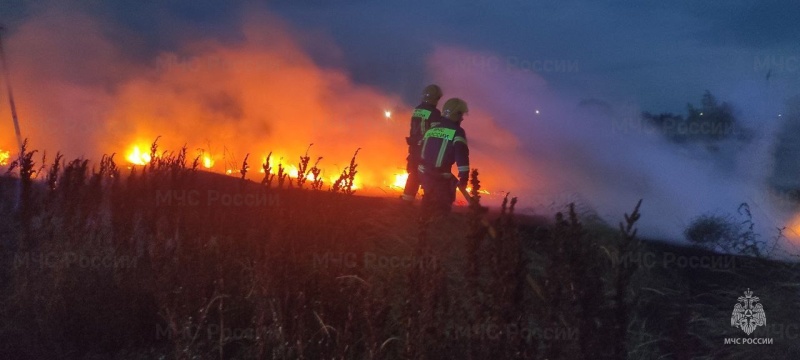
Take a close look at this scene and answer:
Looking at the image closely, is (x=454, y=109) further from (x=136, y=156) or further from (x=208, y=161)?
(x=136, y=156)

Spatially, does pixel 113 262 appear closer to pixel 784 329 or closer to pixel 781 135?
pixel 784 329

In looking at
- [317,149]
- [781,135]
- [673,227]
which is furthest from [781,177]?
[317,149]

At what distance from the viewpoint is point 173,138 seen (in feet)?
50.1

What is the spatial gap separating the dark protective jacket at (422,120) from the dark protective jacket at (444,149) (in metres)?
0.44

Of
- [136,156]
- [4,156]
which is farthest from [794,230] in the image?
[4,156]

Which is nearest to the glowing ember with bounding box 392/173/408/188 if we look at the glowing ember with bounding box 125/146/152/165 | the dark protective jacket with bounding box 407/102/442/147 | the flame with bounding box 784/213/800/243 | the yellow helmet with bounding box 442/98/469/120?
the dark protective jacket with bounding box 407/102/442/147

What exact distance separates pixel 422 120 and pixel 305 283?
14.8 feet

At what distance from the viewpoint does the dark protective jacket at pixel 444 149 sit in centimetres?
758

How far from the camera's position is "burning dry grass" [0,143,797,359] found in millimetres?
3518

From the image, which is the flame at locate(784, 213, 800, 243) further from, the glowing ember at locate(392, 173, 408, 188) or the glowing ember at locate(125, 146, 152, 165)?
the glowing ember at locate(125, 146, 152, 165)

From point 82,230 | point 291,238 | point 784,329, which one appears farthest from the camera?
point 82,230

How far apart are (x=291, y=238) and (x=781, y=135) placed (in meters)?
11.2

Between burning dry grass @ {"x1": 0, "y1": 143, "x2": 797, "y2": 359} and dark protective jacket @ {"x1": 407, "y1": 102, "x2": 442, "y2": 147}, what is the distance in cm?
205

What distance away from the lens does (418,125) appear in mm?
8578
